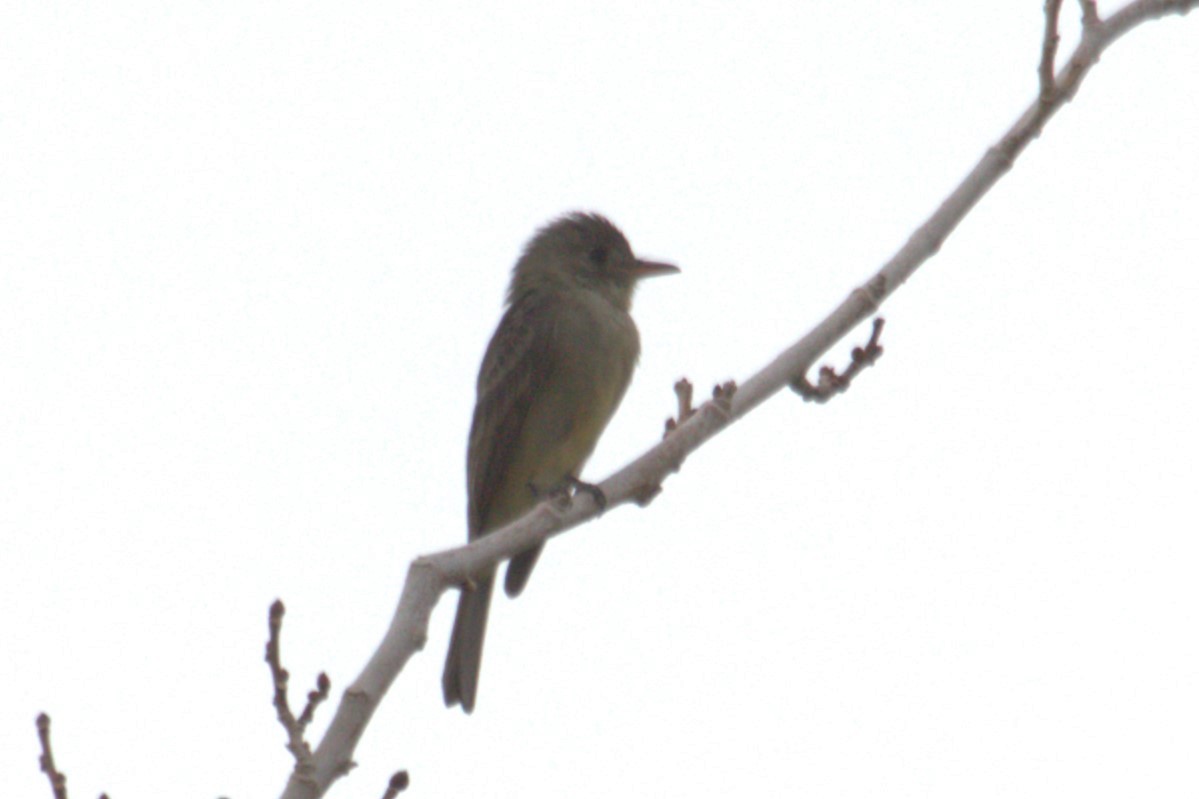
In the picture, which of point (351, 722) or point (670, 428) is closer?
point (351, 722)

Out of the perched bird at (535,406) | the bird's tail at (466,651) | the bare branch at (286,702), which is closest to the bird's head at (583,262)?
the perched bird at (535,406)

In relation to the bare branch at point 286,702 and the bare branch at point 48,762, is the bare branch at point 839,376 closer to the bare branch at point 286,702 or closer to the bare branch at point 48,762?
the bare branch at point 286,702

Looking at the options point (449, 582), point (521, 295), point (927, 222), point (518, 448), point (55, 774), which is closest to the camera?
point (55, 774)

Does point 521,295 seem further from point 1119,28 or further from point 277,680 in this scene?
point 277,680

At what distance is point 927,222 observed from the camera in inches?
190

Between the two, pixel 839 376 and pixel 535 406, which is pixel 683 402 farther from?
pixel 535 406

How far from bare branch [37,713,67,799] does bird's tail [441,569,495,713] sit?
381cm

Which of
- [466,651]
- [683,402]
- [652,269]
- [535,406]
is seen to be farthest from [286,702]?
[652,269]

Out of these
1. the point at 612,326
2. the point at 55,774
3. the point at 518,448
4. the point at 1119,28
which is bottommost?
the point at 55,774

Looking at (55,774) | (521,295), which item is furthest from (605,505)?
(521,295)

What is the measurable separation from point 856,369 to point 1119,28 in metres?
1.29

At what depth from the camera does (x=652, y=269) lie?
9688mm

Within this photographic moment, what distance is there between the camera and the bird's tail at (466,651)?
7684 mm

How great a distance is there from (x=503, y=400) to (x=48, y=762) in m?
5.24
